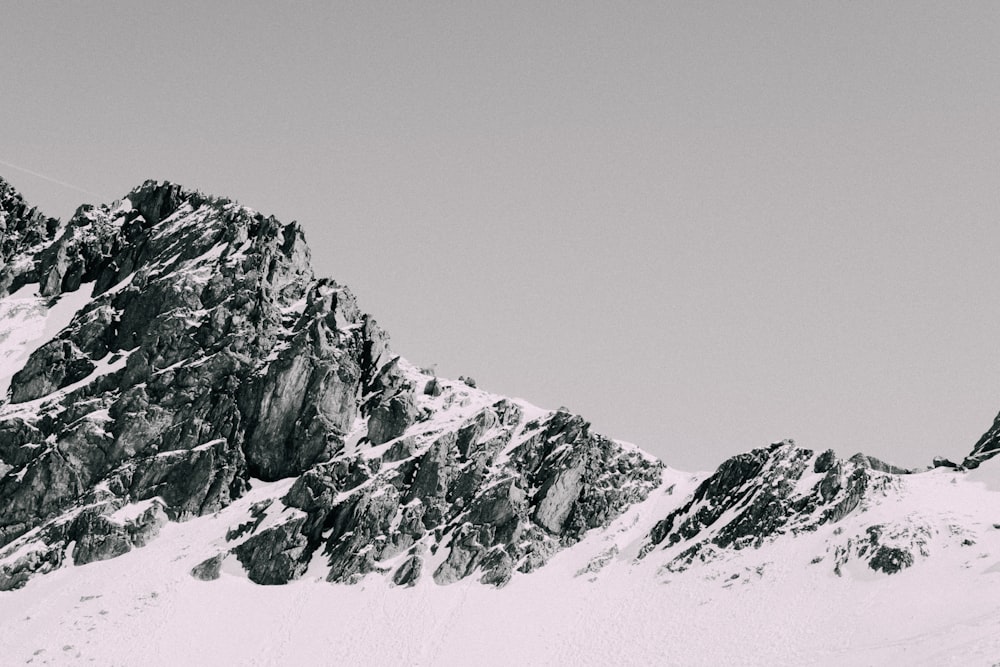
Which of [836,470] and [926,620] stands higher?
[836,470]

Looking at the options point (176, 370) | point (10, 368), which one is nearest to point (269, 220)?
point (176, 370)

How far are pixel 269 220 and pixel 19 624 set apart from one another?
60.6 metres

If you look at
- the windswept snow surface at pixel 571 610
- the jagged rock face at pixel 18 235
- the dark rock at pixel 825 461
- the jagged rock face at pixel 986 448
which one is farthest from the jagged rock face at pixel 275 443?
the jagged rock face at pixel 986 448

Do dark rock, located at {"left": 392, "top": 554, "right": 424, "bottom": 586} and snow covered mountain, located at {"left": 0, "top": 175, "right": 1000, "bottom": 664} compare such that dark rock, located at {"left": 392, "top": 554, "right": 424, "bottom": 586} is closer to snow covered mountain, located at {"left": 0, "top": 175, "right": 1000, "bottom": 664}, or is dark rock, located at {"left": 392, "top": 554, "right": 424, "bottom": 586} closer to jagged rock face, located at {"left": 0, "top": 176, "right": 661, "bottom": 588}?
jagged rock face, located at {"left": 0, "top": 176, "right": 661, "bottom": 588}

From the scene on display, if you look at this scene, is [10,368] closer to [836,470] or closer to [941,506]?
[836,470]

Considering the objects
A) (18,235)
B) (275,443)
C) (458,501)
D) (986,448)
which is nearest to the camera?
(986,448)

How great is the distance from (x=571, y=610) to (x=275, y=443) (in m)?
40.2

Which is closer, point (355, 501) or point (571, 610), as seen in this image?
point (571, 610)

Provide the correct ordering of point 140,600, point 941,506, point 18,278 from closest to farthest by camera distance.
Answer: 1. point 941,506
2. point 140,600
3. point 18,278

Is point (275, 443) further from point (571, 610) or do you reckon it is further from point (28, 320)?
point (28, 320)

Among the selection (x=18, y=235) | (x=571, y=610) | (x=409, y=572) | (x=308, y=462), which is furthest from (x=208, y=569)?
(x=18, y=235)

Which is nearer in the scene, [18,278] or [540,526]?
[540,526]

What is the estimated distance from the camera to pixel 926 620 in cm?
6191

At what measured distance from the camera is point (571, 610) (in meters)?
79.3
